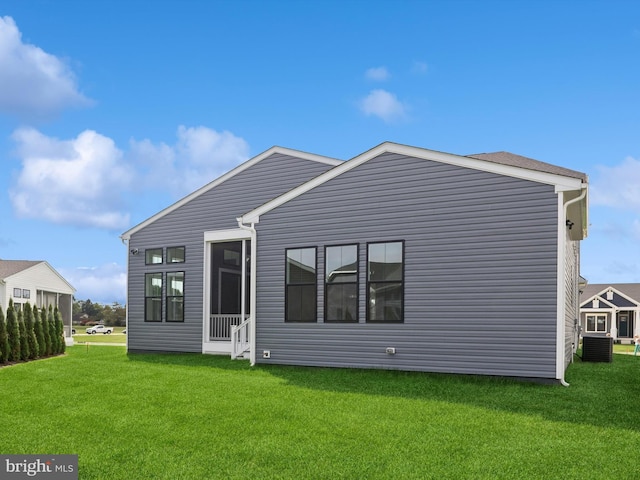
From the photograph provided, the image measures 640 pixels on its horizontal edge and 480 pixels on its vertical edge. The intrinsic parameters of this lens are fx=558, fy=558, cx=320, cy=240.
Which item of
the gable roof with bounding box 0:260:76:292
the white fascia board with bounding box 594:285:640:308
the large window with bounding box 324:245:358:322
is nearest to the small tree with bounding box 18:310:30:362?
the large window with bounding box 324:245:358:322

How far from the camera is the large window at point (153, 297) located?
653 inches

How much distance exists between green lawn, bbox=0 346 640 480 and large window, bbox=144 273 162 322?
5749 mm

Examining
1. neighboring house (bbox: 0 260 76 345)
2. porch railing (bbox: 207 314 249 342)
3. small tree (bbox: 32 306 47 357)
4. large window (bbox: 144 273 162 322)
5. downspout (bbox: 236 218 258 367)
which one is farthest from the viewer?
neighboring house (bbox: 0 260 76 345)

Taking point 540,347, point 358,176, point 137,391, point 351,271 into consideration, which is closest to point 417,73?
point 358,176

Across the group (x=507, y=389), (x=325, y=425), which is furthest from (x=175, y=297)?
(x=325, y=425)

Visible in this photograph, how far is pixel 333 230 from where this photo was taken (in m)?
11.8

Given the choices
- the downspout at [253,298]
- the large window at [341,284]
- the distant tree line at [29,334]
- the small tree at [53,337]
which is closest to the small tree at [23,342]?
the distant tree line at [29,334]

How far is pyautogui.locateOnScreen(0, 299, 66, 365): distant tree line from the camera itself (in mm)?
14008

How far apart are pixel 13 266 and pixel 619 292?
136 feet

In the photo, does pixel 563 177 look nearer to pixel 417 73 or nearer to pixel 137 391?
pixel 417 73

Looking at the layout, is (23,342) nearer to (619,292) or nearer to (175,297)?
(175,297)

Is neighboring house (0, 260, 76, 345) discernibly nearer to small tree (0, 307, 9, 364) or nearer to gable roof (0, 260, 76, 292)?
gable roof (0, 260, 76, 292)

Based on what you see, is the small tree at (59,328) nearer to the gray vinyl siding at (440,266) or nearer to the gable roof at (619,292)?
the gray vinyl siding at (440,266)

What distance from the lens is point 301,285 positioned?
1207 cm
